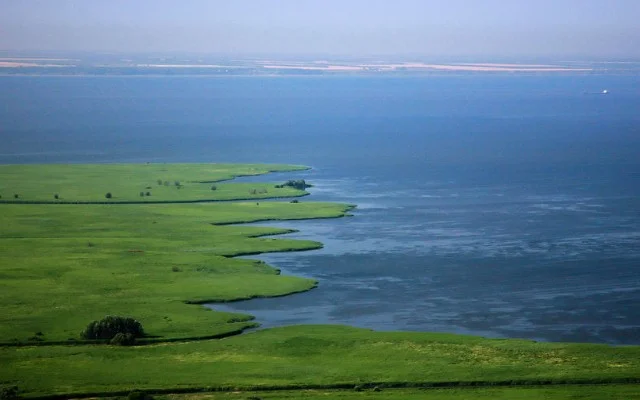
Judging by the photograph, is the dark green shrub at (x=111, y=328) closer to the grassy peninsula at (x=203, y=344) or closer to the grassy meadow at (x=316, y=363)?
the grassy peninsula at (x=203, y=344)

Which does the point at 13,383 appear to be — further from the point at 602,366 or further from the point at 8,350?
the point at 602,366

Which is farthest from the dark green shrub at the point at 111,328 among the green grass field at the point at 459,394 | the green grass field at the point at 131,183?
the green grass field at the point at 131,183

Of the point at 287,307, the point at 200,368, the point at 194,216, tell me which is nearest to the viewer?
the point at 200,368

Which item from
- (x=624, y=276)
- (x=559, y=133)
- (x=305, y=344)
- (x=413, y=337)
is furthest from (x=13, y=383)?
(x=559, y=133)

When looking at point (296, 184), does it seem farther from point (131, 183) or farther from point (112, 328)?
point (112, 328)

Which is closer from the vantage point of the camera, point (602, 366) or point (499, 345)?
point (602, 366)

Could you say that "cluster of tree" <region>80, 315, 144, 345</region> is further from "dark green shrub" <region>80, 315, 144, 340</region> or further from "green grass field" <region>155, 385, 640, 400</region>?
"green grass field" <region>155, 385, 640, 400</region>

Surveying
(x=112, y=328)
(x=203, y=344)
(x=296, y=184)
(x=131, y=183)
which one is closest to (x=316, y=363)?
(x=203, y=344)

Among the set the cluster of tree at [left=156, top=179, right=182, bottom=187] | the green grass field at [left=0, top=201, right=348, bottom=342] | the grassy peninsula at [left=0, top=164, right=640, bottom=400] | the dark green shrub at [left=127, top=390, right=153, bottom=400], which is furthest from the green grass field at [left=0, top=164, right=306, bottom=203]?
the dark green shrub at [left=127, top=390, right=153, bottom=400]
